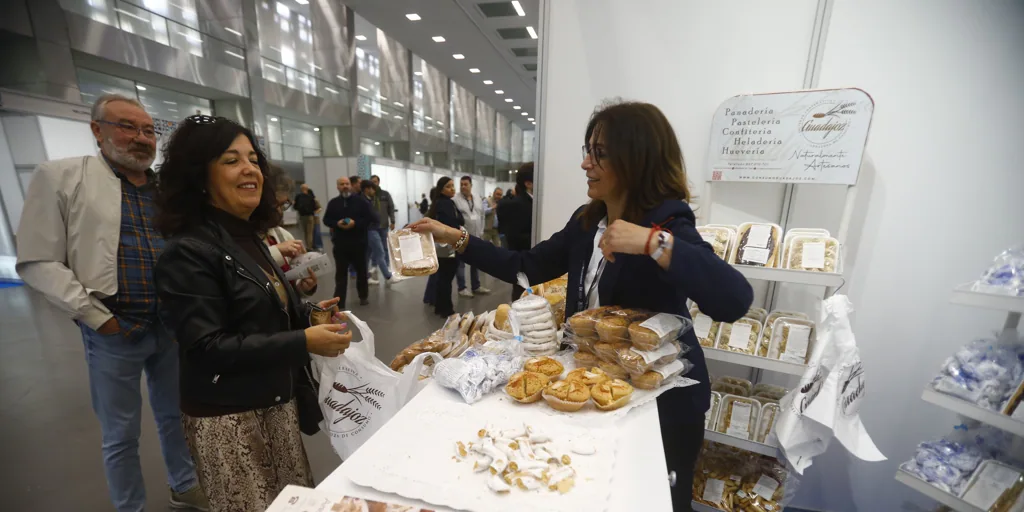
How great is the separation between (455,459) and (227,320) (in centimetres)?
89

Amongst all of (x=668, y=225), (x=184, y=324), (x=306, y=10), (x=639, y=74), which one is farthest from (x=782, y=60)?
(x=306, y=10)

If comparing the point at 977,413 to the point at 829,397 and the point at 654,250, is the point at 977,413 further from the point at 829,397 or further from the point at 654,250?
the point at 654,250

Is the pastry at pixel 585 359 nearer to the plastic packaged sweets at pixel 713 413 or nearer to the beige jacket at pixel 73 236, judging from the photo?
the plastic packaged sweets at pixel 713 413

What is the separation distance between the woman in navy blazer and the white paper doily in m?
0.45

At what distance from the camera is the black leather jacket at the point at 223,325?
1110 mm

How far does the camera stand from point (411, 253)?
1.42 metres

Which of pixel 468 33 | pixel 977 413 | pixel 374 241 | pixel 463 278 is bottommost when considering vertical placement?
pixel 463 278

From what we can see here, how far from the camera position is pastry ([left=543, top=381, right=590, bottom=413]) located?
1012 mm

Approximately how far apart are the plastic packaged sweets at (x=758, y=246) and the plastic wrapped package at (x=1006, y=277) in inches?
25.4

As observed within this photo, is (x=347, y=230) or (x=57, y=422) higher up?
(x=347, y=230)

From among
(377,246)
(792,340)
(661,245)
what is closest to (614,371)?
(661,245)

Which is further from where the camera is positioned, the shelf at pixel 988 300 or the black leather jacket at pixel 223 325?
the shelf at pixel 988 300

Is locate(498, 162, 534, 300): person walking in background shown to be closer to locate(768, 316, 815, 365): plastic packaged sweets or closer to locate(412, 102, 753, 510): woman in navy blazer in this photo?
locate(768, 316, 815, 365): plastic packaged sweets

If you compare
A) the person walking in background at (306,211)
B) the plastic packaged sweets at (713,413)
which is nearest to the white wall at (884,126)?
the plastic packaged sweets at (713,413)
